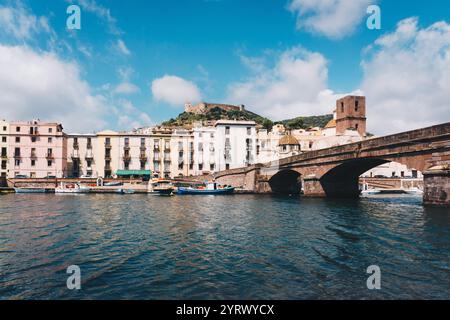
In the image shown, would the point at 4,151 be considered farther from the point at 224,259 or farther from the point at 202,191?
the point at 224,259

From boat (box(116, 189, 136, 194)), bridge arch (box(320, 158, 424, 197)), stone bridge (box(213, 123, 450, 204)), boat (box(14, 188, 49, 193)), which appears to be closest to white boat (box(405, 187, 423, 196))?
stone bridge (box(213, 123, 450, 204))

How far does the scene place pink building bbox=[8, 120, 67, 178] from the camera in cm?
8169

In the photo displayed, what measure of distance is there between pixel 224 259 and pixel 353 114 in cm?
8855

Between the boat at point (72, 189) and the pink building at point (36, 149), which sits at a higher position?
the pink building at point (36, 149)

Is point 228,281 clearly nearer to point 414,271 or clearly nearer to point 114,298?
point 114,298

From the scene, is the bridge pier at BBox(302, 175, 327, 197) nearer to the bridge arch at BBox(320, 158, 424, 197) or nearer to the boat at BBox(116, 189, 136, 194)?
the bridge arch at BBox(320, 158, 424, 197)

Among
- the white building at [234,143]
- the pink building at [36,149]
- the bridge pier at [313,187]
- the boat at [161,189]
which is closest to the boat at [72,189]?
the boat at [161,189]

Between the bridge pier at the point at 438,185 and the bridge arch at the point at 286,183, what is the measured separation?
1431 inches

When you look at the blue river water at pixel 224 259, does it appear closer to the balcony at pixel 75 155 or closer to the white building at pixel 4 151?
the white building at pixel 4 151

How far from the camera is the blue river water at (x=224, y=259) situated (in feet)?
34.2

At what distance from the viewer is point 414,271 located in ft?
40.2

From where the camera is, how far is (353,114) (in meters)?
92.5
